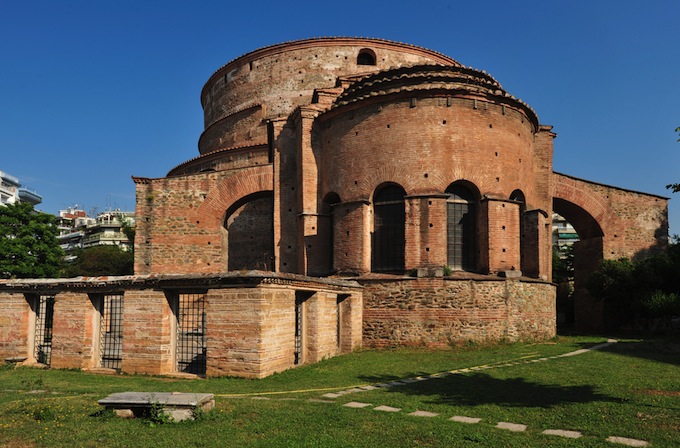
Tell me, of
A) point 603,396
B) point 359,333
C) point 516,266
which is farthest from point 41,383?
point 516,266

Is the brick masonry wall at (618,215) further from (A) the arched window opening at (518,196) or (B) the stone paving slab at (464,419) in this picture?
(B) the stone paving slab at (464,419)

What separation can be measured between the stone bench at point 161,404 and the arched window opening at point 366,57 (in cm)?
2240

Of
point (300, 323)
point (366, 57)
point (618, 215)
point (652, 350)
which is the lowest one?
point (652, 350)

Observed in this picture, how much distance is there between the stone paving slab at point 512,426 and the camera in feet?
21.2

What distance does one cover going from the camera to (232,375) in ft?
34.8

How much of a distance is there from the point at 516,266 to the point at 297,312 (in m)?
7.66

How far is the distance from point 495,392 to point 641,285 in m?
14.2

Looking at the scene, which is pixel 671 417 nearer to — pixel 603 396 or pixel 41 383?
pixel 603 396

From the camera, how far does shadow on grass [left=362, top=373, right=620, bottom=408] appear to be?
321 inches

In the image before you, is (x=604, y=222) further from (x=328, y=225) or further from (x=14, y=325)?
(x=14, y=325)

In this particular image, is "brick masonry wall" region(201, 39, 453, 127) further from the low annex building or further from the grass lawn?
the grass lawn

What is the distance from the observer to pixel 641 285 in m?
20.2

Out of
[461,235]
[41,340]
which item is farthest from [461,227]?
[41,340]

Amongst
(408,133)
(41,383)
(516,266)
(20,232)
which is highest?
(408,133)
